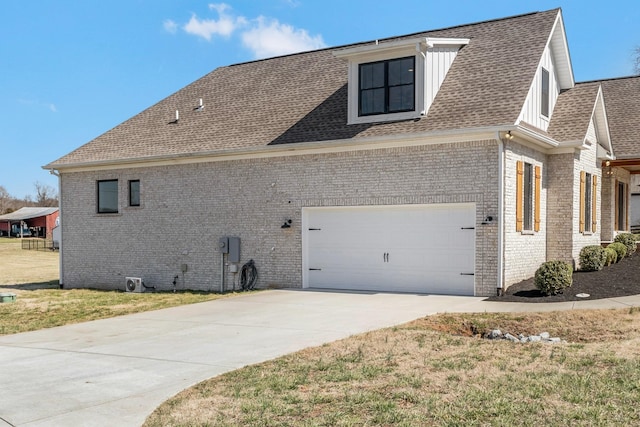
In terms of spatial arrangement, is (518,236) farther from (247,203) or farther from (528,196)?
(247,203)

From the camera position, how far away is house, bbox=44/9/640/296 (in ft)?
50.0

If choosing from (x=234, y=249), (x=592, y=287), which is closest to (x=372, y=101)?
(x=234, y=249)

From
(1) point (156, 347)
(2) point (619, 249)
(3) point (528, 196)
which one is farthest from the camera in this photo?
(2) point (619, 249)

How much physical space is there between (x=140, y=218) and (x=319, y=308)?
9353 millimetres

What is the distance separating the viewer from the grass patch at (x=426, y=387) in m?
5.68

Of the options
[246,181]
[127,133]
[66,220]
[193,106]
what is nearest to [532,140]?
[246,181]

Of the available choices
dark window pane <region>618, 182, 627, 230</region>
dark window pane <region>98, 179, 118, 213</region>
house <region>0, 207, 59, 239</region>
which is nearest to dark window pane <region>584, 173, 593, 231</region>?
dark window pane <region>618, 182, 627, 230</region>

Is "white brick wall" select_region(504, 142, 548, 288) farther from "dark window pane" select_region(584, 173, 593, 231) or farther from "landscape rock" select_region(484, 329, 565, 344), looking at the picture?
"landscape rock" select_region(484, 329, 565, 344)

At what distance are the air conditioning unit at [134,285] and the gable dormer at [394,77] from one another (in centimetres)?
842

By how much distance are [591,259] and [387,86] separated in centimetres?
717

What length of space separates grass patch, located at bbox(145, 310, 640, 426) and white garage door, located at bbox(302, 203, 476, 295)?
593cm

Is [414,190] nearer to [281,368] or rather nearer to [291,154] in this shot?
[291,154]

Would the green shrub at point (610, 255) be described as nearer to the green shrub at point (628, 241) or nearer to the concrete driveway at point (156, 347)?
the green shrub at point (628, 241)

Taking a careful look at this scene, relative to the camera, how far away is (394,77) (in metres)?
16.7
